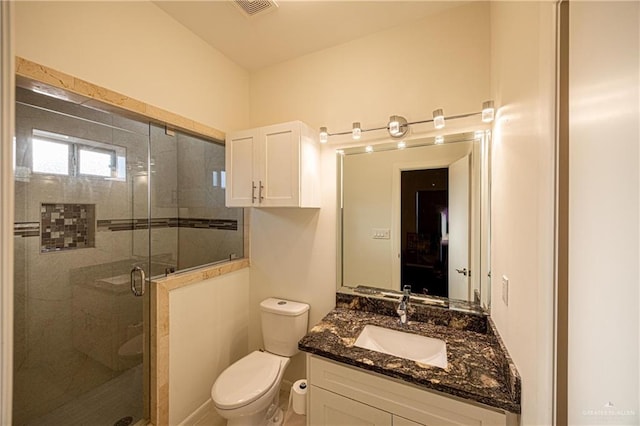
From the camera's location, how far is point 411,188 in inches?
64.7

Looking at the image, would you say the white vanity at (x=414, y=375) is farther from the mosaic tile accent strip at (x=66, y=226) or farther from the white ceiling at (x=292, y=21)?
the white ceiling at (x=292, y=21)

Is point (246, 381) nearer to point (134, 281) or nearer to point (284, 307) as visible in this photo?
point (284, 307)

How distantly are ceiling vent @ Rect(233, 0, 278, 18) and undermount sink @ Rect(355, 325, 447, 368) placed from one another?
200 centimetres

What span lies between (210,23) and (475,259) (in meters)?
2.26

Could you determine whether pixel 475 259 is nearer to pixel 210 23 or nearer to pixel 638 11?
pixel 638 11

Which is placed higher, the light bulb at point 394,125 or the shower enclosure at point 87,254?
the light bulb at point 394,125

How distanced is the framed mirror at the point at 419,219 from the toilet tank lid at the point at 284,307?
33 centimetres

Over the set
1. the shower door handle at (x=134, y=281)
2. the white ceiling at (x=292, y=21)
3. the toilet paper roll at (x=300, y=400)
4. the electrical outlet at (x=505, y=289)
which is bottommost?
the toilet paper roll at (x=300, y=400)

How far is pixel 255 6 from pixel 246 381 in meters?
2.28

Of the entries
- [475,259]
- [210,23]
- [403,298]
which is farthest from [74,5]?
[475,259]

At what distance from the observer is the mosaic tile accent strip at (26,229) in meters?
1.47

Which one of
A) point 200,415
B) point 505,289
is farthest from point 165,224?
point 505,289

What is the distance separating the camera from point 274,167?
1.75 meters

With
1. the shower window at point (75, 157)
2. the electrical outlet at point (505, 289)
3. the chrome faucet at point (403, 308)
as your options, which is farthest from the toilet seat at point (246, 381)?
the shower window at point (75, 157)
